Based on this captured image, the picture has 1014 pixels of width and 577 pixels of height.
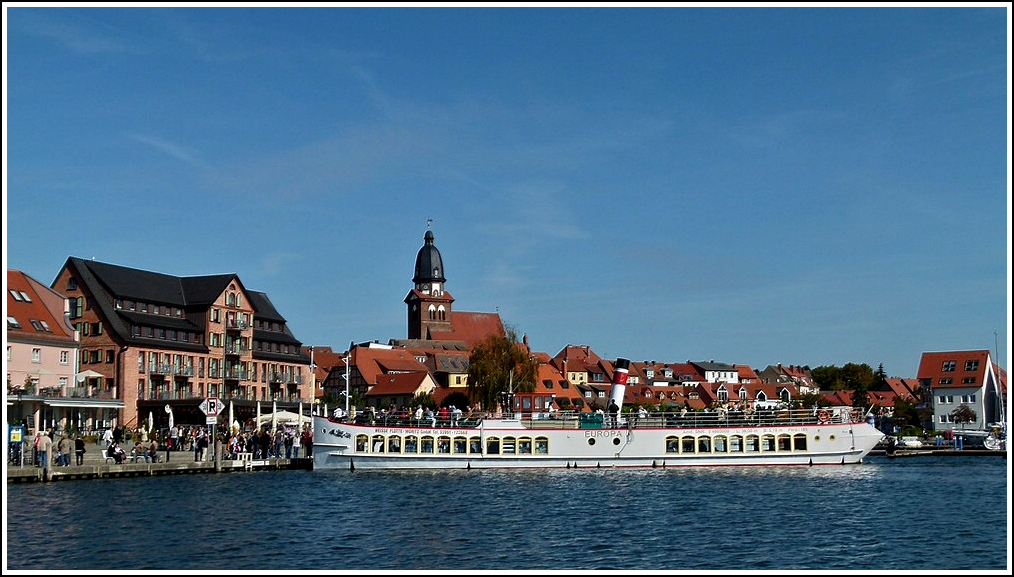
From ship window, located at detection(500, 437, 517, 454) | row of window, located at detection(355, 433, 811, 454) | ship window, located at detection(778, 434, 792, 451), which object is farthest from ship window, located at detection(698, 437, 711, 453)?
ship window, located at detection(500, 437, 517, 454)

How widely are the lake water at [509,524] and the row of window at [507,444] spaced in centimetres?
566

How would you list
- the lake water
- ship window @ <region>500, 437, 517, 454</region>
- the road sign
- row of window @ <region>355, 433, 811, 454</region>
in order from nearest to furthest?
the lake water
the road sign
row of window @ <region>355, 433, 811, 454</region>
ship window @ <region>500, 437, 517, 454</region>

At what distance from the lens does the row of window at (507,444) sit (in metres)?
58.3

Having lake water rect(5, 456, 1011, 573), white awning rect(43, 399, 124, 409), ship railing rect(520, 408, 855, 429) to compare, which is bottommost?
lake water rect(5, 456, 1011, 573)

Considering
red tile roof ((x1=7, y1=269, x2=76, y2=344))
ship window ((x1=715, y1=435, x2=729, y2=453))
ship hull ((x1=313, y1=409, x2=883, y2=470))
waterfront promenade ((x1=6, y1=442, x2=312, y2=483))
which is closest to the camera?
waterfront promenade ((x1=6, y1=442, x2=312, y2=483))

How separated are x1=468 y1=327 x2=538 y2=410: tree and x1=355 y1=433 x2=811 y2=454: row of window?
109 ft

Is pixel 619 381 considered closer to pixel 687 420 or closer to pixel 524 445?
pixel 687 420

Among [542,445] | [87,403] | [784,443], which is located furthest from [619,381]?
[87,403]

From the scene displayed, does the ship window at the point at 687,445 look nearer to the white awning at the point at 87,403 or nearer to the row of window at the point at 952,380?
the white awning at the point at 87,403

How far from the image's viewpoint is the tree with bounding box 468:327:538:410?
9325 centimetres

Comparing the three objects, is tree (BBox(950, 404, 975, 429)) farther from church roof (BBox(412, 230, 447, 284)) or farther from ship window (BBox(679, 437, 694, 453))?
church roof (BBox(412, 230, 447, 284))

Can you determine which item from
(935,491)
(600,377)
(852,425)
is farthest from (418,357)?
(935,491)

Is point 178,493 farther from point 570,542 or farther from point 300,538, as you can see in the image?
point 570,542

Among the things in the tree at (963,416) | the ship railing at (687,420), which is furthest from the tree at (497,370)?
the tree at (963,416)
